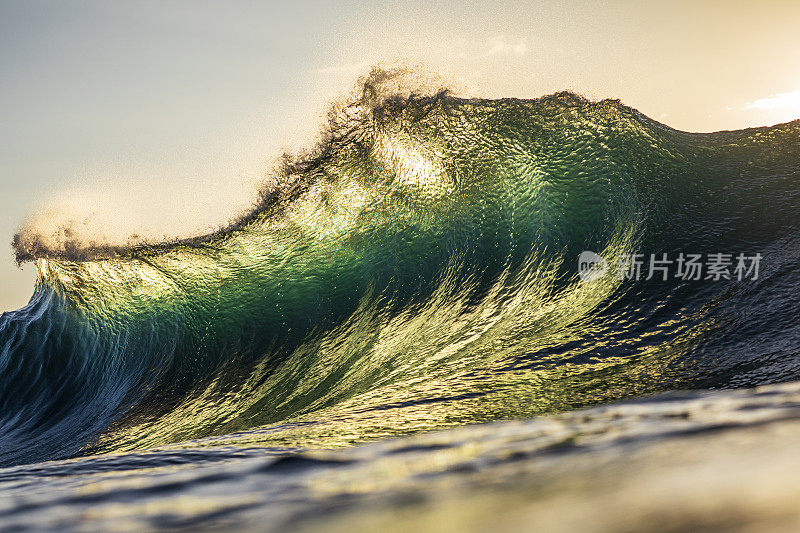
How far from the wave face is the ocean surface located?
0.02 m

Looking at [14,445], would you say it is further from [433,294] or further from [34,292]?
[433,294]

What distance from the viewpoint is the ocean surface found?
346 cm

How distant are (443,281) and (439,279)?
47 mm

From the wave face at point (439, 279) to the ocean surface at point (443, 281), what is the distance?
0.06 ft

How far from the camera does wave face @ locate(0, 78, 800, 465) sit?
3.59 m

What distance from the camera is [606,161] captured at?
5.22m

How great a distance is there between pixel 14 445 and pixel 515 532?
6631 millimetres

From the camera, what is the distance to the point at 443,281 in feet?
16.5

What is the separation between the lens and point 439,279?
5047mm

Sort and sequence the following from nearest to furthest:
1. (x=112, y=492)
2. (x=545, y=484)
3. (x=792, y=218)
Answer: (x=545, y=484), (x=112, y=492), (x=792, y=218)

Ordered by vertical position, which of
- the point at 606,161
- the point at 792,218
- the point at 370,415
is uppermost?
the point at 606,161

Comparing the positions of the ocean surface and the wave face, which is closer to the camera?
the ocean surface

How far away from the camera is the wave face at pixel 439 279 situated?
3590mm

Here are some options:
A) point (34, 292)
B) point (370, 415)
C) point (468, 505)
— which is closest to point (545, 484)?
point (468, 505)
